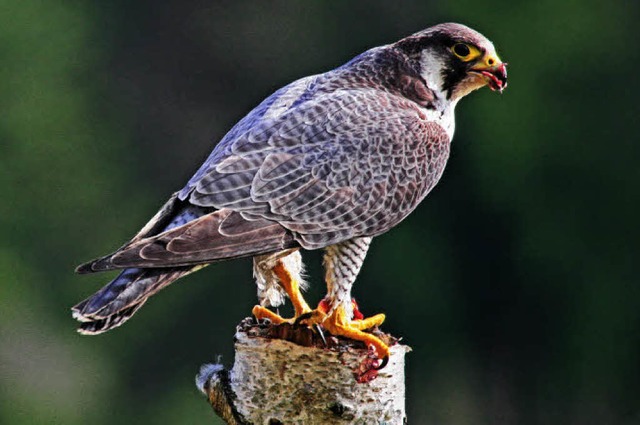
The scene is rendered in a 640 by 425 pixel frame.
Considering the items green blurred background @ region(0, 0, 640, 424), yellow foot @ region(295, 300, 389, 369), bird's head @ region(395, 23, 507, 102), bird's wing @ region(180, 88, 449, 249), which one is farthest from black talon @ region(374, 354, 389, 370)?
green blurred background @ region(0, 0, 640, 424)

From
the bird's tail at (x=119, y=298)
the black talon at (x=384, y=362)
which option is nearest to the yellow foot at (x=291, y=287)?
the black talon at (x=384, y=362)

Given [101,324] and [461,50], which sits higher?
[461,50]

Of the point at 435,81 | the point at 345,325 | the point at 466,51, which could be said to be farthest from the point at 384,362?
Result: the point at 466,51

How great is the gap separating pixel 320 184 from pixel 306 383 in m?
0.78

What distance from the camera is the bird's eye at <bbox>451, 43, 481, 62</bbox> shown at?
665cm

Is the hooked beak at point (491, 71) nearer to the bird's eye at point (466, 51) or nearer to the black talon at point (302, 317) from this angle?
the bird's eye at point (466, 51)

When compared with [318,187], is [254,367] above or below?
below

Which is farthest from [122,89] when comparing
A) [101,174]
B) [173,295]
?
[173,295]

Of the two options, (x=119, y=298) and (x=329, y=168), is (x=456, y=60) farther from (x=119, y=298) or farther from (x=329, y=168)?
(x=119, y=298)

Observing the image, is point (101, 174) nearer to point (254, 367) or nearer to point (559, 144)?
point (559, 144)

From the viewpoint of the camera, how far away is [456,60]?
6637 mm

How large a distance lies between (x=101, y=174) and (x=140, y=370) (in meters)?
2.59

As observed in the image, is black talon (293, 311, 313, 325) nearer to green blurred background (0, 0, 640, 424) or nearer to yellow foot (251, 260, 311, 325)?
yellow foot (251, 260, 311, 325)

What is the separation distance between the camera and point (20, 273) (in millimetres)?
20000
